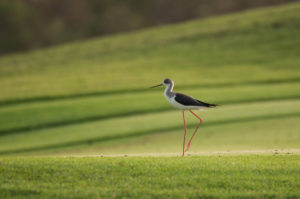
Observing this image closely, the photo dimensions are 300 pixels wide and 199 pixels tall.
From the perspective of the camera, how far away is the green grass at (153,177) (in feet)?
29.7

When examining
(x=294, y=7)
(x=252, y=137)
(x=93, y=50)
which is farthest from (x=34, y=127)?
(x=294, y=7)

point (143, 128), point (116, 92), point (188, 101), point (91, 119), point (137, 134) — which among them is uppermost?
point (116, 92)

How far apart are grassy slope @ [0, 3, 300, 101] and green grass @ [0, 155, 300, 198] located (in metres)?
23.1

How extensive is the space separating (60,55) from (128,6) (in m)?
30.8

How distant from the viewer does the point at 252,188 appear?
9.17 metres

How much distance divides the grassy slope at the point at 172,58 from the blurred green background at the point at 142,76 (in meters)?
0.15

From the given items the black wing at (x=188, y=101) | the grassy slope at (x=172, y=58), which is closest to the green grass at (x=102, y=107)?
the grassy slope at (x=172, y=58)

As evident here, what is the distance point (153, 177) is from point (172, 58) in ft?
137

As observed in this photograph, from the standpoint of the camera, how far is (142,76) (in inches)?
1658

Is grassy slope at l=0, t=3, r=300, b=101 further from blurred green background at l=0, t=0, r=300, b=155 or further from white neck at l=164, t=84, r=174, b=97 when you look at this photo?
white neck at l=164, t=84, r=174, b=97

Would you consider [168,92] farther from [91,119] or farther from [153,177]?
[91,119]

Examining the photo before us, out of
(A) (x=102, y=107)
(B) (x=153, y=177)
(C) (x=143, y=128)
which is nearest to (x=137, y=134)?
(C) (x=143, y=128)

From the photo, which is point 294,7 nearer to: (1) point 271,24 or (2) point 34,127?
(1) point 271,24

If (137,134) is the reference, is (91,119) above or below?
above
